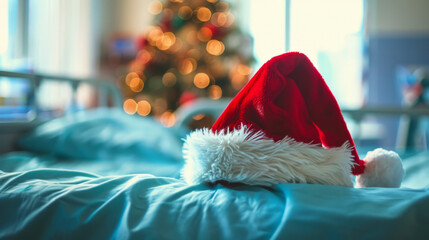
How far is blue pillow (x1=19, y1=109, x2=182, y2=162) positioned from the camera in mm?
1234

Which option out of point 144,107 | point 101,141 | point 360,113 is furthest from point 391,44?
point 101,141

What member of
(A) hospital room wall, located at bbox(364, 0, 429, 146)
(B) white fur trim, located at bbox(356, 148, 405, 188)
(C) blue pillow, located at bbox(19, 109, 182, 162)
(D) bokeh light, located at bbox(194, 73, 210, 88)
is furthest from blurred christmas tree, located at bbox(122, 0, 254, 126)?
(B) white fur trim, located at bbox(356, 148, 405, 188)

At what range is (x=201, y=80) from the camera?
131 inches

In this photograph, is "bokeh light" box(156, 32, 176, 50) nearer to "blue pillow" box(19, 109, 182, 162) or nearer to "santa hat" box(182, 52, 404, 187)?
"blue pillow" box(19, 109, 182, 162)

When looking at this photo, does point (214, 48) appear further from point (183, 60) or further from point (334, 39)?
point (334, 39)

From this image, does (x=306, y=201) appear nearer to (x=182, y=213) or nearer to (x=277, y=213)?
(x=277, y=213)

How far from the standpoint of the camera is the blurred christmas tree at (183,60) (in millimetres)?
3346

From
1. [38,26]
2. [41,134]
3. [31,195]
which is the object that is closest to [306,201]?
[31,195]

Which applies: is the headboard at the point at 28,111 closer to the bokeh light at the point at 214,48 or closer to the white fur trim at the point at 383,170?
the white fur trim at the point at 383,170

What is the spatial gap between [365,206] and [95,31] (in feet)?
12.6

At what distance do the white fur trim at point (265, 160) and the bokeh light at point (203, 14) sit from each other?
2931mm

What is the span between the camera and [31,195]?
572mm

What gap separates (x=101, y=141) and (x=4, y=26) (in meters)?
2.15

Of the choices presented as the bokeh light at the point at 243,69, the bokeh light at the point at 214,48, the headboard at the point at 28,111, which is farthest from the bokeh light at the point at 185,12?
Result: the headboard at the point at 28,111
